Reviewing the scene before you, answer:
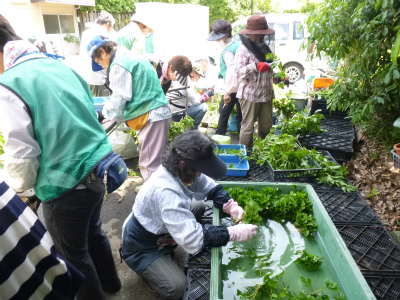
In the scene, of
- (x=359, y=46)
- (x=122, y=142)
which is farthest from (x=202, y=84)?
(x=359, y=46)

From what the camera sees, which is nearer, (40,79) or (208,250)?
(40,79)

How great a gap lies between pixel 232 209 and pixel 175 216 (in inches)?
20.9

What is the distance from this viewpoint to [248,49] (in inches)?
154

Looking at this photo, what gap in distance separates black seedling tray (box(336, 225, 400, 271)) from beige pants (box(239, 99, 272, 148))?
84.5 inches

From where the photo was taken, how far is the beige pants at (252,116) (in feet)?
13.4

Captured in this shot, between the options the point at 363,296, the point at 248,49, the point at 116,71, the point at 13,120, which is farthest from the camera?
the point at 248,49

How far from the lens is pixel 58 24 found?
476 inches

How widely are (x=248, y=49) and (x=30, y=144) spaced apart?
121 inches

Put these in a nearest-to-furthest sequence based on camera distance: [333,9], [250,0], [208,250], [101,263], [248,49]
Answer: [208,250] → [101,263] → [333,9] → [248,49] → [250,0]

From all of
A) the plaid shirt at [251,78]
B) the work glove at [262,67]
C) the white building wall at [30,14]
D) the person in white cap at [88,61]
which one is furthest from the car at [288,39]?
the white building wall at [30,14]

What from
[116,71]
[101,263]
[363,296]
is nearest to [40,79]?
[116,71]

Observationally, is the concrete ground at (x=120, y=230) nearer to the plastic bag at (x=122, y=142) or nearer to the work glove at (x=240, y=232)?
the plastic bag at (x=122, y=142)

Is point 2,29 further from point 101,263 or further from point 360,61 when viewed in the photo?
point 360,61

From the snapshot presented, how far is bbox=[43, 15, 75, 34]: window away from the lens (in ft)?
38.1
